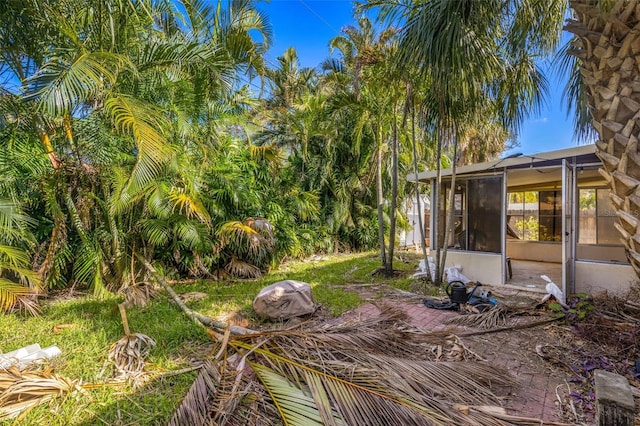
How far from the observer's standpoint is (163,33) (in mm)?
5977

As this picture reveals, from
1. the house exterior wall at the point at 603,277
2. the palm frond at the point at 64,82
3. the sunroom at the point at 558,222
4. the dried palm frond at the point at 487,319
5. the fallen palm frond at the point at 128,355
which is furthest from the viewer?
the sunroom at the point at 558,222

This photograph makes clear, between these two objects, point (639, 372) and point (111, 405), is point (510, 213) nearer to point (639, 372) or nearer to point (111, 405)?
point (639, 372)

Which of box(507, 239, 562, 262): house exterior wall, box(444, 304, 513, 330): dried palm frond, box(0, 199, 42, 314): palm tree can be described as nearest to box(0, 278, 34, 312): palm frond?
box(0, 199, 42, 314): palm tree

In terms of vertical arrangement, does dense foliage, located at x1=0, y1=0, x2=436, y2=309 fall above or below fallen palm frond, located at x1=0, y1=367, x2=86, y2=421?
above

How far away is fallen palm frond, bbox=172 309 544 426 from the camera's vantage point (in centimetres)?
198

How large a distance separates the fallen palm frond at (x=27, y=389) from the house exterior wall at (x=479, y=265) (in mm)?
7118

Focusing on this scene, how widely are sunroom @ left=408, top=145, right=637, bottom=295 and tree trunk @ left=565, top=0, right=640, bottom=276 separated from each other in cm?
192

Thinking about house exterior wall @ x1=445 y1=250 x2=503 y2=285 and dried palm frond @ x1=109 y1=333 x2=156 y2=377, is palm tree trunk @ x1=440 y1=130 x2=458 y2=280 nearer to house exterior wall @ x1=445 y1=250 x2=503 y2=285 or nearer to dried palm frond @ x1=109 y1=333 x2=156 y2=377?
house exterior wall @ x1=445 y1=250 x2=503 y2=285

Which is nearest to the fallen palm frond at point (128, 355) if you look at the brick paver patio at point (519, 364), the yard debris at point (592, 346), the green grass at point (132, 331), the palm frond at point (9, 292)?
the green grass at point (132, 331)

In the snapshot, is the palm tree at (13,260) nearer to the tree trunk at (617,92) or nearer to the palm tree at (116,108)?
the palm tree at (116,108)

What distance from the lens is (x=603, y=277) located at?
5582 mm

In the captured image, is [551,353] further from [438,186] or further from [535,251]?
[535,251]

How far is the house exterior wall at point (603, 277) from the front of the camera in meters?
5.34

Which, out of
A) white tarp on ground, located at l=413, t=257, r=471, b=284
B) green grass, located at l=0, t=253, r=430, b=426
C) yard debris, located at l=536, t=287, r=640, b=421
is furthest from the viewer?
white tarp on ground, located at l=413, t=257, r=471, b=284
